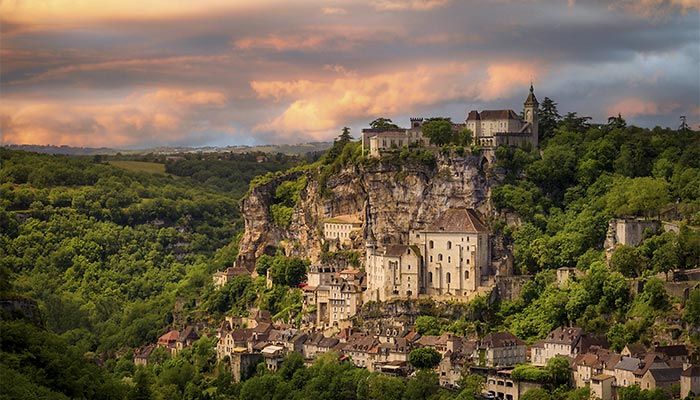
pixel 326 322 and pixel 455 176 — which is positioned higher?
pixel 455 176

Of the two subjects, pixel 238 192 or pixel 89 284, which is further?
pixel 238 192

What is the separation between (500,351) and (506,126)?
21244 mm

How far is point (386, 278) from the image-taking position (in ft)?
273

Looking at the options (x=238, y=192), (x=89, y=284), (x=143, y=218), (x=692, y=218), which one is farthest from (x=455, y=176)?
(x=238, y=192)

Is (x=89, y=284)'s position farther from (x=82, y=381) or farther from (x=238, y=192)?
(x=82, y=381)

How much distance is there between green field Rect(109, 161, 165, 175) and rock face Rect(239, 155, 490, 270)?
2638 inches

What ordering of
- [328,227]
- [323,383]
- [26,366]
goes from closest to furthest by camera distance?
[26,366] < [323,383] < [328,227]

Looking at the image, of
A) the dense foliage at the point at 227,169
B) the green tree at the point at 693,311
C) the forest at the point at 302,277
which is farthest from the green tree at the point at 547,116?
the dense foliage at the point at 227,169

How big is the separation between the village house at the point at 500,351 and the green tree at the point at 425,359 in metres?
2.27

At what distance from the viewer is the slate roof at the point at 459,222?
266 feet

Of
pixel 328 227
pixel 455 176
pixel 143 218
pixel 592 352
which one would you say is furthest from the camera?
pixel 143 218

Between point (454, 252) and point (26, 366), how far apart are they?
3033 centimetres

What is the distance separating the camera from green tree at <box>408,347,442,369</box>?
74438mm

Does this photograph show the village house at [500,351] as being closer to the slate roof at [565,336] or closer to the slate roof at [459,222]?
the slate roof at [565,336]
